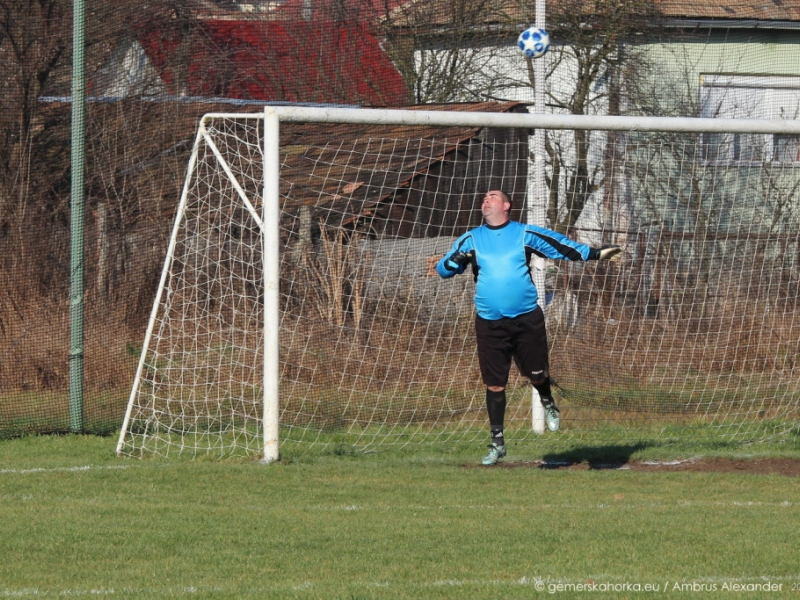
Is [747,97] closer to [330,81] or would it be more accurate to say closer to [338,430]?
[330,81]

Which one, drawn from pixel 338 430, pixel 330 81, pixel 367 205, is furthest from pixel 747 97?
pixel 338 430

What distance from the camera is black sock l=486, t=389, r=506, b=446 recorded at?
7938 millimetres

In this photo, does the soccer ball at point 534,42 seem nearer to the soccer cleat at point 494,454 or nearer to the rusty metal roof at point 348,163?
the rusty metal roof at point 348,163

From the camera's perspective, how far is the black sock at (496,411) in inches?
313

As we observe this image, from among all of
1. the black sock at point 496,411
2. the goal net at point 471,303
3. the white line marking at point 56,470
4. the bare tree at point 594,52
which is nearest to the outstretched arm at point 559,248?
the black sock at point 496,411

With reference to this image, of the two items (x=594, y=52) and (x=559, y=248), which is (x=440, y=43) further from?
(x=559, y=248)

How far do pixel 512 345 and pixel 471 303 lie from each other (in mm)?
2811

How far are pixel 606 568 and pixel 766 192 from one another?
22.9 ft

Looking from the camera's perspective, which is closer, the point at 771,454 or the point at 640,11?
the point at 771,454

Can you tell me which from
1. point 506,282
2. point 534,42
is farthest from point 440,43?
point 506,282

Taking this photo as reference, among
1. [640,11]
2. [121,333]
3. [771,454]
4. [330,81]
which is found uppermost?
[640,11]

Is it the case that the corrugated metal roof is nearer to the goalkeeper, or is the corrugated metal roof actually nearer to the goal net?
the goal net

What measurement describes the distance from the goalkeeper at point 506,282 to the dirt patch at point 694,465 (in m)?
0.65

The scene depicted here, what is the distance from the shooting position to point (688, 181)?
1074 cm
